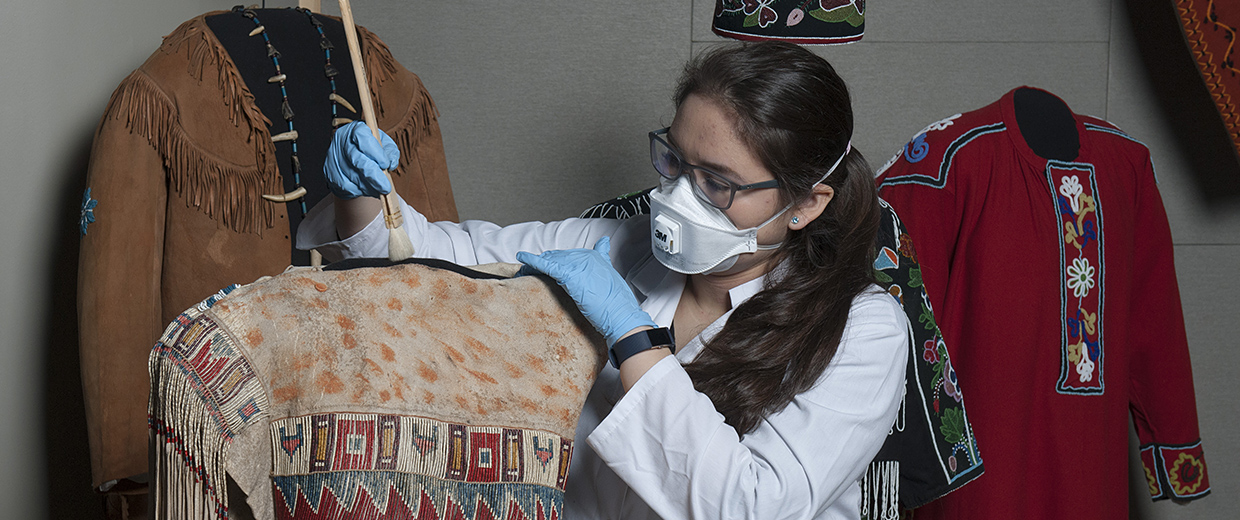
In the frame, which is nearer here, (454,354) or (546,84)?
(454,354)

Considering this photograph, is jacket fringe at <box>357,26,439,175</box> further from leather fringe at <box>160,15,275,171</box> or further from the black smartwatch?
the black smartwatch

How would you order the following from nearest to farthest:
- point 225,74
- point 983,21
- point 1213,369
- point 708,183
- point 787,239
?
point 708,183 → point 787,239 → point 225,74 → point 983,21 → point 1213,369

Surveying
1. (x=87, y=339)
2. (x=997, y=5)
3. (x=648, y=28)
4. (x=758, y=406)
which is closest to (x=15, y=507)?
(x=87, y=339)

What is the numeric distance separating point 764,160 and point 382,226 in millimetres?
554

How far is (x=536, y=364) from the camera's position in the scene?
1035 millimetres

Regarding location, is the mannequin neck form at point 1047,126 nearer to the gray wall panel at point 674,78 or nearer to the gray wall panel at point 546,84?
the gray wall panel at point 674,78

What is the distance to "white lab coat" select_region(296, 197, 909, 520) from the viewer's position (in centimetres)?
105

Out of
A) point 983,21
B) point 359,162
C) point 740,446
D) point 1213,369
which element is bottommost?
point 1213,369

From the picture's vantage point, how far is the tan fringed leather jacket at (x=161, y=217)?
1.33 metres

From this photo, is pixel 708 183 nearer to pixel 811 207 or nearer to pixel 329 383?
pixel 811 207

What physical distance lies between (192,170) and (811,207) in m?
0.97

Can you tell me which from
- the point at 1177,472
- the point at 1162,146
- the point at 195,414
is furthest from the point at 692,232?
the point at 1162,146

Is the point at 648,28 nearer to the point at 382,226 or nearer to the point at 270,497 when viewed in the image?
the point at 382,226

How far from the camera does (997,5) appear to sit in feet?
7.94
